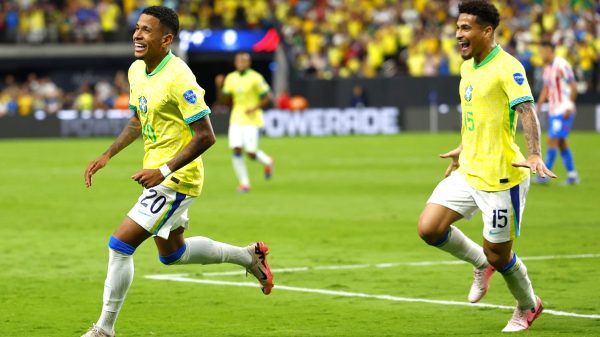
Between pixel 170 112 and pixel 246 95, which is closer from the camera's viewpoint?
pixel 170 112

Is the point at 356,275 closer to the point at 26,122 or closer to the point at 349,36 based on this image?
the point at 26,122

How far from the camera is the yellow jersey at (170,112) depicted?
8461 millimetres

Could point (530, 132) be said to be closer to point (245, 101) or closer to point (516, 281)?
point (516, 281)

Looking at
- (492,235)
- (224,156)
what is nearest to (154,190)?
(492,235)

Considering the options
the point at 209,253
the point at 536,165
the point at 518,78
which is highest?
the point at 518,78

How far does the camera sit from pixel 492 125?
8.75 metres

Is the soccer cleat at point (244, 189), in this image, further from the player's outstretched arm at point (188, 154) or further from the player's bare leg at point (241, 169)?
the player's outstretched arm at point (188, 154)

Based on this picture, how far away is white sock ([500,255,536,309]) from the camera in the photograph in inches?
344

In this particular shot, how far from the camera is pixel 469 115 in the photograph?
8.87m

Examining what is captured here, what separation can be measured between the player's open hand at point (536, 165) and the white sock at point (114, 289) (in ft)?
8.81

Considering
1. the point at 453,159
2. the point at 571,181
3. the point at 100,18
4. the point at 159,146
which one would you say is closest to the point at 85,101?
the point at 100,18

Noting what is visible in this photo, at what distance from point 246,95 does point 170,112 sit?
44.7 ft

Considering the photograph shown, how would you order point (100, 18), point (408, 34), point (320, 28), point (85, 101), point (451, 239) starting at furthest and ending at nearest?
point (100, 18) < point (320, 28) < point (408, 34) < point (85, 101) < point (451, 239)

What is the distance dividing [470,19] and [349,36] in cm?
3585
